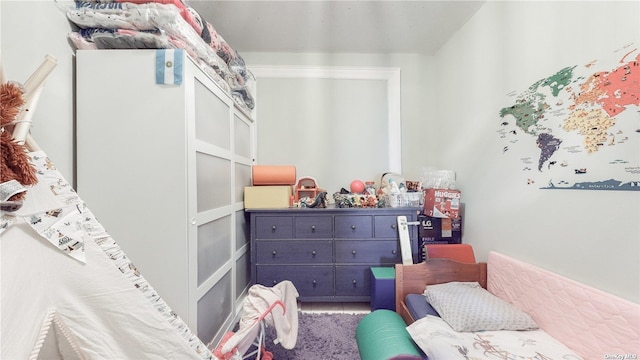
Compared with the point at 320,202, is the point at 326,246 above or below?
below

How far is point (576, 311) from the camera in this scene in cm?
106

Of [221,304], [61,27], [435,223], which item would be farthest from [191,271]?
[435,223]

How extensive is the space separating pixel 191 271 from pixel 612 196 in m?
2.16

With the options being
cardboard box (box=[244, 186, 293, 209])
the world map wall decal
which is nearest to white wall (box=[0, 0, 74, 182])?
cardboard box (box=[244, 186, 293, 209])

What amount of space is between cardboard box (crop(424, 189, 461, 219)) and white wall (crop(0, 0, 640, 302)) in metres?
0.12

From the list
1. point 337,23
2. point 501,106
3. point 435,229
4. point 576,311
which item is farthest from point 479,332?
point 337,23

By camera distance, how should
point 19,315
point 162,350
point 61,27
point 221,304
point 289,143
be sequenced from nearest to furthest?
point 19,315 < point 162,350 < point 61,27 < point 221,304 < point 289,143

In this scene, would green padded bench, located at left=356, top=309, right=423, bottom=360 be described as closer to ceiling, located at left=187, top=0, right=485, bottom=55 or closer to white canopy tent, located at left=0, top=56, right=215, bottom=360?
white canopy tent, located at left=0, top=56, right=215, bottom=360

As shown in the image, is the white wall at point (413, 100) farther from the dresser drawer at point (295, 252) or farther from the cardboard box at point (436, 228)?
the dresser drawer at point (295, 252)

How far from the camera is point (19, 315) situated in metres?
0.66

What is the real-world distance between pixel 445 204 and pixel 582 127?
1001mm

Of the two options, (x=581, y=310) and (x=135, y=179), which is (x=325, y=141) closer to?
(x=135, y=179)

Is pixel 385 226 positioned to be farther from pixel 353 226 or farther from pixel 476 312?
pixel 476 312

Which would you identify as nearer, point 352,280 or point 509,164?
point 509,164
